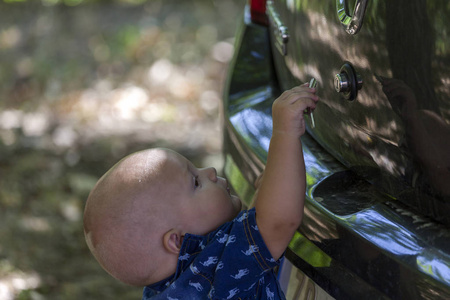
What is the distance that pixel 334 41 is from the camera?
5.43ft

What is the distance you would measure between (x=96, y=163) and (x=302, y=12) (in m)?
2.63

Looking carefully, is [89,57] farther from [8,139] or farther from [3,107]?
[8,139]

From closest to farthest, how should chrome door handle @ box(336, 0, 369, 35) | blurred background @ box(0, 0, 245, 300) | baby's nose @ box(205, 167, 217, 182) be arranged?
chrome door handle @ box(336, 0, 369, 35) < baby's nose @ box(205, 167, 217, 182) < blurred background @ box(0, 0, 245, 300)

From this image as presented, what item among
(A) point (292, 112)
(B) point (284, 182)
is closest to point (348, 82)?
(A) point (292, 112)

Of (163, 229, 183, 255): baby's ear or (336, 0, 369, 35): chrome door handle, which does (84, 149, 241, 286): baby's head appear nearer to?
(163, 229, 183, 255): baby's ear

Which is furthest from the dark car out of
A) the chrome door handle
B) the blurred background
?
the blurred background

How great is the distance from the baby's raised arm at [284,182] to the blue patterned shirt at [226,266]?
0.11 ft

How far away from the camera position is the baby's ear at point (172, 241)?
166 centimetres

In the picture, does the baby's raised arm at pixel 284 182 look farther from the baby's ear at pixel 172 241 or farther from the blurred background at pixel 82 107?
the blurred background at pixel 82 107

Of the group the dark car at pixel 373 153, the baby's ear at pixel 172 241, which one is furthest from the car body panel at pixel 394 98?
the baby's ear at pixel 172 241

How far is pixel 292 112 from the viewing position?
1.56 meters

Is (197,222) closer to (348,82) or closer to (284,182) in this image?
(284,182)

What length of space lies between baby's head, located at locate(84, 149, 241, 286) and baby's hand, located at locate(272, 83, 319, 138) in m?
0.28

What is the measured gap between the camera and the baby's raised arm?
155 cm
